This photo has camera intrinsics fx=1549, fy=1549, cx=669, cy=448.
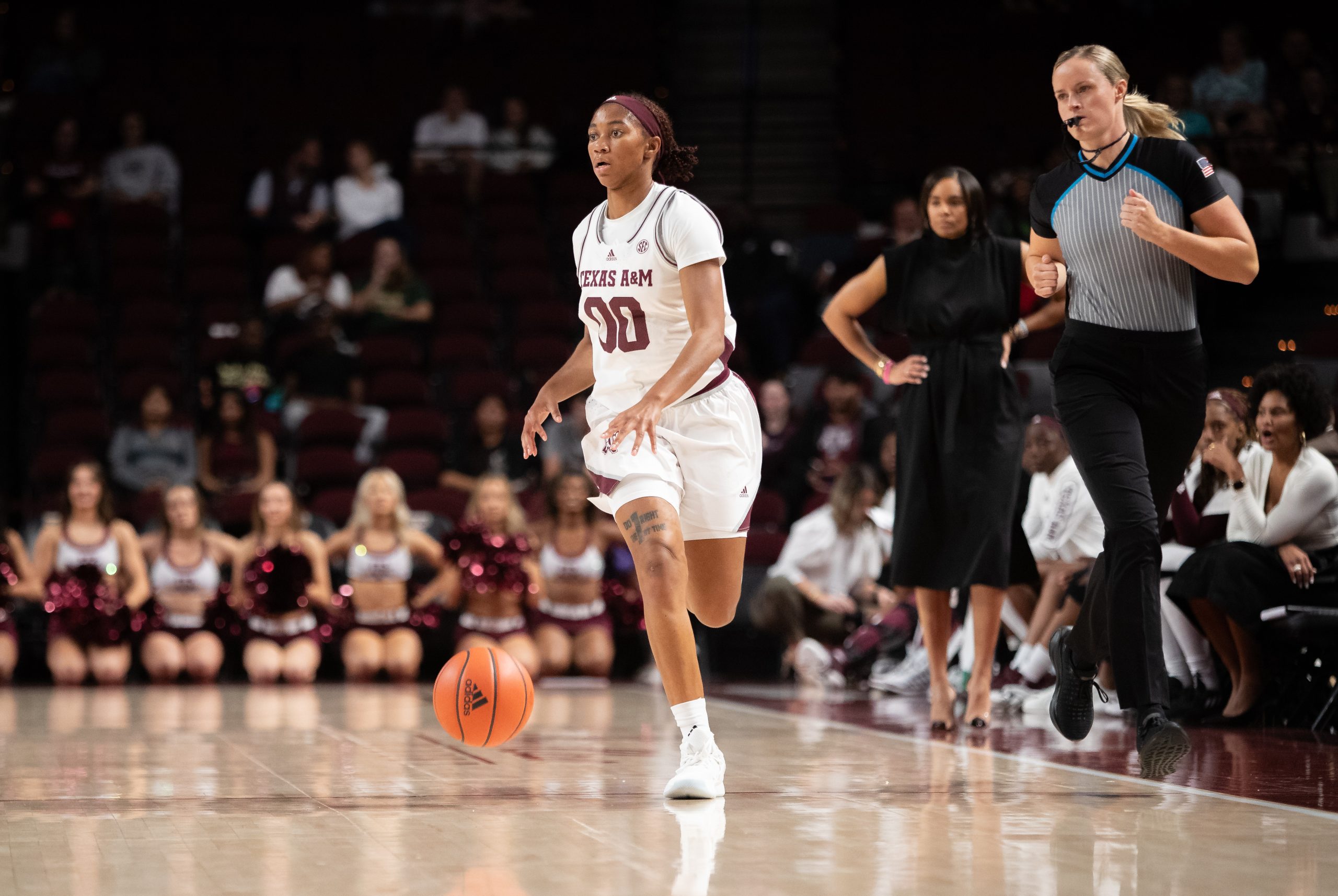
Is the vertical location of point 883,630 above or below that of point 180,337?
below

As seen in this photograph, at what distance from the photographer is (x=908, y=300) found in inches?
223

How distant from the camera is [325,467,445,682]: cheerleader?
881 centimetres

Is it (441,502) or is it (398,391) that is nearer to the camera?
(441,502)

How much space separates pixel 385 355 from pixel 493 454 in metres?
1.37

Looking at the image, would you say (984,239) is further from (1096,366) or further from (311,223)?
(311,223)

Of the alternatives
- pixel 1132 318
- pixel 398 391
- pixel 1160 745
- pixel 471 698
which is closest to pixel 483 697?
pixel 471 698

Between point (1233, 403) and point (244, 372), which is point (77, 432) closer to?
point (244, 372)

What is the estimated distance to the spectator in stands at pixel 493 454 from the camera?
401 inches

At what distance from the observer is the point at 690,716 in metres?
3.71

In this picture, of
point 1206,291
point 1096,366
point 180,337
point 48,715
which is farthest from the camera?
point 180,337

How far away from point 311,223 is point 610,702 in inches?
252

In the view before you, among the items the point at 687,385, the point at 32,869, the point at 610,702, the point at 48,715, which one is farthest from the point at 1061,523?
the point at 32,869

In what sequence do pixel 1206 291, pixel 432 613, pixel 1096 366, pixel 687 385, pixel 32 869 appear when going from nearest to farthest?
1. pixel 32 869
2. pixel 687 385
3. pixel 1096 366
4. pixel 432 613
5. pixel 1206 291

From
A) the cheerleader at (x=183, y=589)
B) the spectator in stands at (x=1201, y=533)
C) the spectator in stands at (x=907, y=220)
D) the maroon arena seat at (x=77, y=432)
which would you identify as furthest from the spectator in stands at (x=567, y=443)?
the spectator in stands at (x=1201, y=533)
